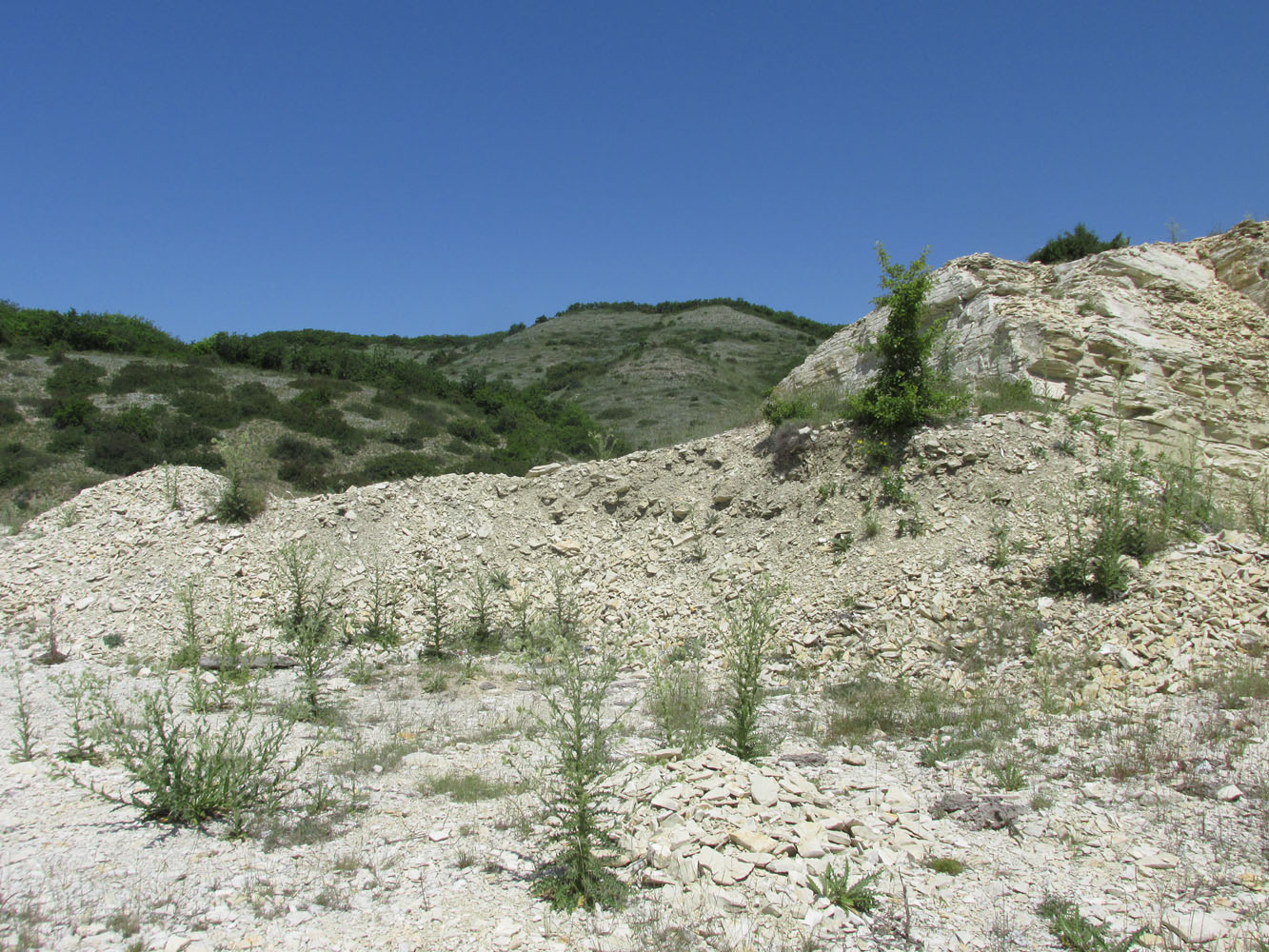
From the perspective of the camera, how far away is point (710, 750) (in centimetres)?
570

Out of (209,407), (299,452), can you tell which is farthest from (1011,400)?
(209,407)

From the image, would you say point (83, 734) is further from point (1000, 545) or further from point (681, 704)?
point (1000, 545)

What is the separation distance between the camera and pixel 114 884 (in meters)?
4.14

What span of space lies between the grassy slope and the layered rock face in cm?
1404

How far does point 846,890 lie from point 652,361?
139 feet

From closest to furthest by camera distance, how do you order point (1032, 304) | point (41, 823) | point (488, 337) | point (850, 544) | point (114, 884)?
point (114, 884) < point (41, 823) < point (850, 544) < point (1032, 304) < point (488, 337)

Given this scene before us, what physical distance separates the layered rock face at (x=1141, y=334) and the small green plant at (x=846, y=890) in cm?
937

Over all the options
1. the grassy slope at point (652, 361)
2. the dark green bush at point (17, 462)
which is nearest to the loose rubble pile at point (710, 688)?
the dark green bush at point (17, 462)

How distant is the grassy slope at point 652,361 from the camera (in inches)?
1428

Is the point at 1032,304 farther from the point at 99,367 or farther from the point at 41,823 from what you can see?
the point at 99,367

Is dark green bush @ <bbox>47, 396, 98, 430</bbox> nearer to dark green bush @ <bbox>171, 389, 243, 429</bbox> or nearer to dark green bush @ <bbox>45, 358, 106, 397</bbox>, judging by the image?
dark green bush @ <bbox>45, 358, 106, 397</bbox>

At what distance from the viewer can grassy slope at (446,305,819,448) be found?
36.3 meters

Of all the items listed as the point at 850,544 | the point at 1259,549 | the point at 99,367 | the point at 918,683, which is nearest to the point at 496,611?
the point at 850,544

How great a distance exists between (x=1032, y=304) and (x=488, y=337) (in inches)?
2244
